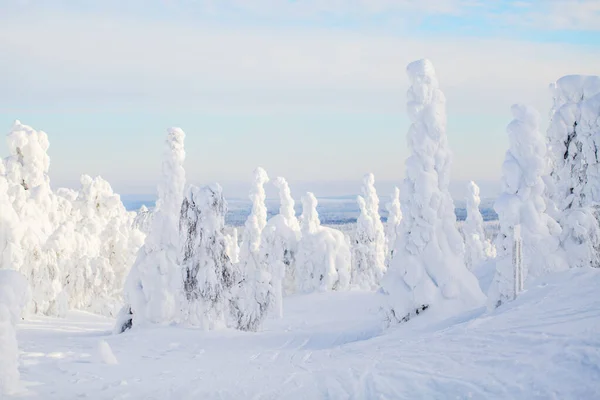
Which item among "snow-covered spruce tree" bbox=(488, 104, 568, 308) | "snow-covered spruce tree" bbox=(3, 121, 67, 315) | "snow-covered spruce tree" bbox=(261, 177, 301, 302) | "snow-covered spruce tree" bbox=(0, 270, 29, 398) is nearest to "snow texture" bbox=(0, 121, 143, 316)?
"snow-covered spruce tree" bbox=(3, 121, 67, 315)

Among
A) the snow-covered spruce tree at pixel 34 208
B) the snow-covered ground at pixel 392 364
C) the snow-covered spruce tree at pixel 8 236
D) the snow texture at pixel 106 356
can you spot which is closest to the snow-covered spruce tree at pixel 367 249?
the snow-covered spruce tree at pixel 34 208

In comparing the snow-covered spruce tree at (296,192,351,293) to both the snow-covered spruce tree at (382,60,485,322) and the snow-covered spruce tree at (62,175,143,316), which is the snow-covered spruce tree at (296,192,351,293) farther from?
the snow-covered spruce tree at (382,60,485,322)

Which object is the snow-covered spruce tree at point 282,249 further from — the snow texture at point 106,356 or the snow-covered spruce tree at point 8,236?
the snow texture at point 106,356

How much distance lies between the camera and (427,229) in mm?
24672

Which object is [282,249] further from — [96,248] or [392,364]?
[392,364]

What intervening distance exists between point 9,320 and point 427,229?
16.3 m

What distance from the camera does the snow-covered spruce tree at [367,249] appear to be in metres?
59.9

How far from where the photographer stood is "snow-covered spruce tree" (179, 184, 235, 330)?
26.3 m

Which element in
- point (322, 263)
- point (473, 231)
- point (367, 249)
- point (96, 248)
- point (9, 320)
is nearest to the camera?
point (9, 320)

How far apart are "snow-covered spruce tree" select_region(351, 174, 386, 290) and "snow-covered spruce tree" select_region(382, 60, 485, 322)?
34.3 meters

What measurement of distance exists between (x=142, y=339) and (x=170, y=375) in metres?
Answer: 8.46

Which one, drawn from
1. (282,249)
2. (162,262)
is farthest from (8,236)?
(282,249)

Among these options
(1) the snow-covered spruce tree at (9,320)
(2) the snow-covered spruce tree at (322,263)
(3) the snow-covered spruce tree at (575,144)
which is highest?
(3) the snow-covered spruce tree at (575,144)

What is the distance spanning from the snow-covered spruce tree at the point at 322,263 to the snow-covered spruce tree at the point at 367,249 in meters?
8.22
